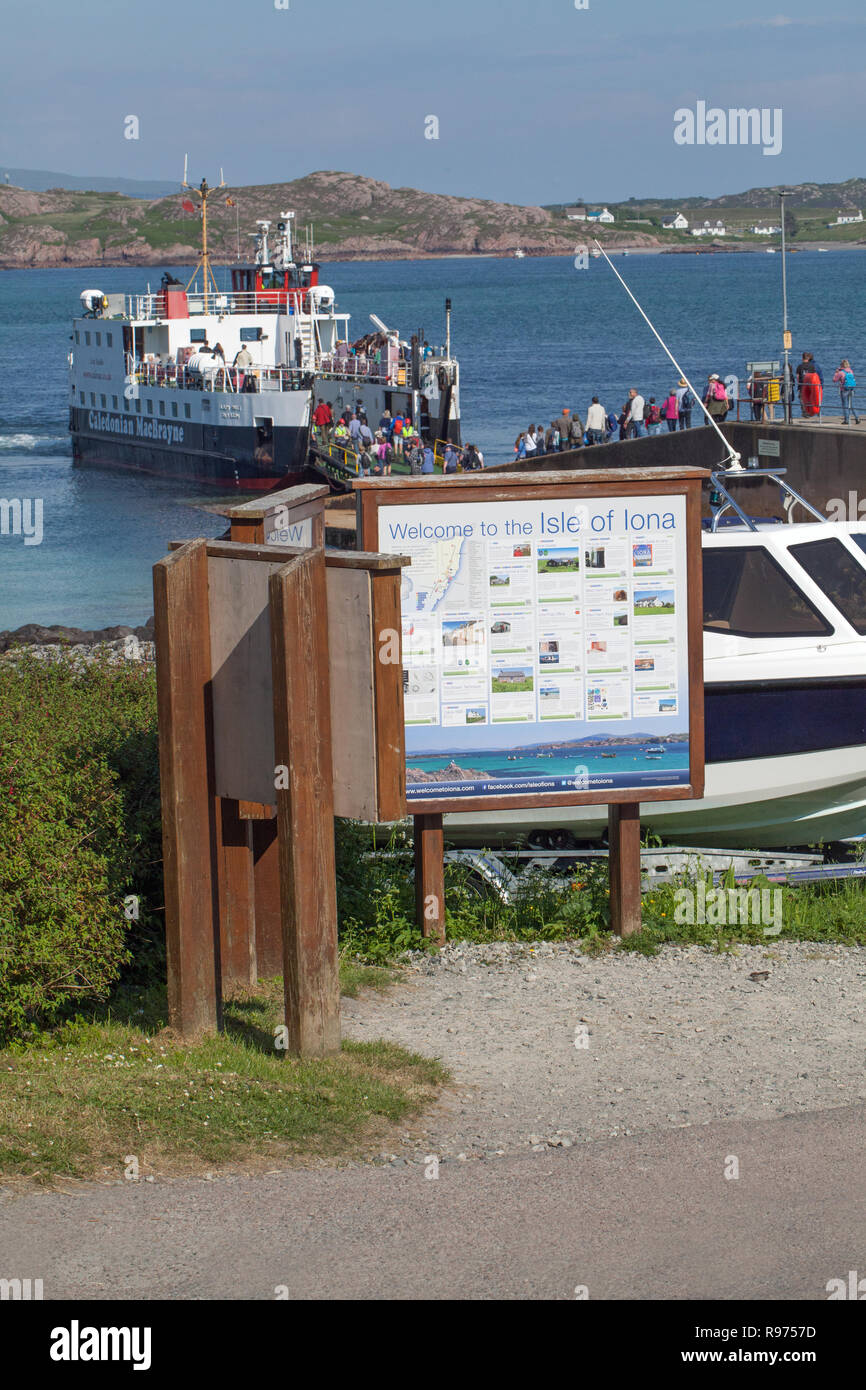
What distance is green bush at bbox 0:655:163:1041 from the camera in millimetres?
6137

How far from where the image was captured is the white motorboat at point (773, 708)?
9.38m

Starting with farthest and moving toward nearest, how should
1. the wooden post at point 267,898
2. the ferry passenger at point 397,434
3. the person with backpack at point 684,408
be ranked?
1. the ferry passenger at point 397,434
2. the person with backpack at point 684,408
3. the wooden post at point 267,898

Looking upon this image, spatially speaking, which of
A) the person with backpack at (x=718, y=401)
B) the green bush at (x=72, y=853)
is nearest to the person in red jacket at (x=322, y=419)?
the person with backpack at (x=718, y=401)

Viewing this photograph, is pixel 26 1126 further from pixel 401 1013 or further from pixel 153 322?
pixel 153 322

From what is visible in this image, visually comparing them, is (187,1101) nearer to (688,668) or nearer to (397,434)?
(688,668)

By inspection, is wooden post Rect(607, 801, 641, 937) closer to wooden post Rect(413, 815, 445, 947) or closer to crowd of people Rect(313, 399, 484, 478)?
wooden post Rect(413, 815, 445, 947)

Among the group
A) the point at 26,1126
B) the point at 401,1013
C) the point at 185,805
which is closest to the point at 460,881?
the point at 401,1013

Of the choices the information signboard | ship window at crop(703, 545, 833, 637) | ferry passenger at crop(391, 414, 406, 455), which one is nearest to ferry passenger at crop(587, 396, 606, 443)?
ferry passenger at crop(391, 414, 406, 455)

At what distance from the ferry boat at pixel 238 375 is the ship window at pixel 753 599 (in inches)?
1445

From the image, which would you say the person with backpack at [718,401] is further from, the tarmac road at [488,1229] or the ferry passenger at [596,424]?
the tarmac road at [488,1229]

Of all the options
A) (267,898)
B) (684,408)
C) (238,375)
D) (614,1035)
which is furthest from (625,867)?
(238,375)

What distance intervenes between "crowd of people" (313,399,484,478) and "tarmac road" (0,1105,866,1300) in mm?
34761

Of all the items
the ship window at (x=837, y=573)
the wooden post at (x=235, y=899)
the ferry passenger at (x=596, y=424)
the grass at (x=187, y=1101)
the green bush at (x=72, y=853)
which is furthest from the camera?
the ferry passenger at (x=596, y=424)

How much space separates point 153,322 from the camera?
182ft
